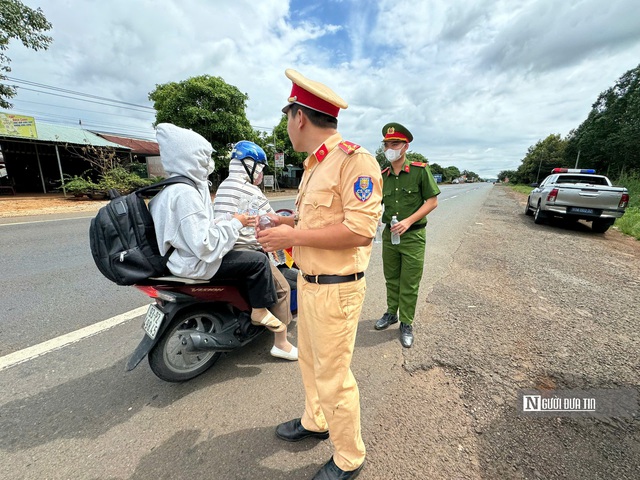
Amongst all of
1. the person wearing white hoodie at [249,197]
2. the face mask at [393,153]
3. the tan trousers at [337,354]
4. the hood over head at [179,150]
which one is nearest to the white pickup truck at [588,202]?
the face mask at [393,153]

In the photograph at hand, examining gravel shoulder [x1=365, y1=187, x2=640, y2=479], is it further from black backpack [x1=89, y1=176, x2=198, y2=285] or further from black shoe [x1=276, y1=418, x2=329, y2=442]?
black backpack [x1=89, y1=176, x2=198, y2=285]

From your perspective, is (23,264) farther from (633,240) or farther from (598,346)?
(633,240)

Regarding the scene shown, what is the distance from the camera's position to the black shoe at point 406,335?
2736 millimetres

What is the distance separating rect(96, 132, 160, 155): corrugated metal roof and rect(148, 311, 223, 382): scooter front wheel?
28396 mm

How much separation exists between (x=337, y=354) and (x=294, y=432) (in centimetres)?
73

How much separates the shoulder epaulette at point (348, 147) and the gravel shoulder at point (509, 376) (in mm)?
1660

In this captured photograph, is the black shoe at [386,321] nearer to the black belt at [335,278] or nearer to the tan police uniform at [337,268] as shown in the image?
A: the tan police uniform at [337,268]

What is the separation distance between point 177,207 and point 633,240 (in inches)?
442

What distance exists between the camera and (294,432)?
177 cm

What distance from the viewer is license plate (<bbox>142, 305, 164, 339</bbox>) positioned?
202 centimetres

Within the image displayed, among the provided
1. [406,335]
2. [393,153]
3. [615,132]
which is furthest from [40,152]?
[615,132]

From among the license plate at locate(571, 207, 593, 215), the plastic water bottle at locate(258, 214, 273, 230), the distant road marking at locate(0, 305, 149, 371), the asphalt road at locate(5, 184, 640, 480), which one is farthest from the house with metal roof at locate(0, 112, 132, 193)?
the license plate at locate(571, 207, 593, 215)

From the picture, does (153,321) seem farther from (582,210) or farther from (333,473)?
(582,210)

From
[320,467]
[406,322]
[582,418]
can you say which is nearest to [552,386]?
[582,418]
